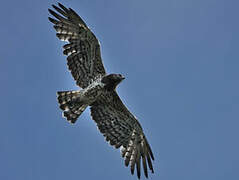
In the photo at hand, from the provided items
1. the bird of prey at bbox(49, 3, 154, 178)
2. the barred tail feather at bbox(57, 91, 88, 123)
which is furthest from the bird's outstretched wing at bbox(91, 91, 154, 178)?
the barred tail feather at bbox(57, 91, 88, 123)

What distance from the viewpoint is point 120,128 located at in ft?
43.1

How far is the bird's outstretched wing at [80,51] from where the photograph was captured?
1283 cm

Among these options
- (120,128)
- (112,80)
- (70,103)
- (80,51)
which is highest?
(80,51)

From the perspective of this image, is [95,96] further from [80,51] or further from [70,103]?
[80,51]

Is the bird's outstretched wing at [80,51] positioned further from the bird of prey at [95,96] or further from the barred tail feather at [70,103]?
the barred tail feather at [70,103]

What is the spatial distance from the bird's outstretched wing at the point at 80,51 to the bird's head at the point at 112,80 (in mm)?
487

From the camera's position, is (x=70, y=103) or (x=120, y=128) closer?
(x=70, y=103)

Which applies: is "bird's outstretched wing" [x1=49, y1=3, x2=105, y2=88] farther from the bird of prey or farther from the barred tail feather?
the barred tail feather

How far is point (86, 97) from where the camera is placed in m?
12.5

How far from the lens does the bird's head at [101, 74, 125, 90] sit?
12445 mm

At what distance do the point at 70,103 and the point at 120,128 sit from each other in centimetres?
167

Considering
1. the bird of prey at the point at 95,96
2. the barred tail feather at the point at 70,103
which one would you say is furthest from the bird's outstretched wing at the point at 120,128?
the barred tail feather at the point at 70,103

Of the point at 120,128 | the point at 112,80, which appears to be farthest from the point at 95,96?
the point at 120,128

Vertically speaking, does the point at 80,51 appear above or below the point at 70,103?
above
